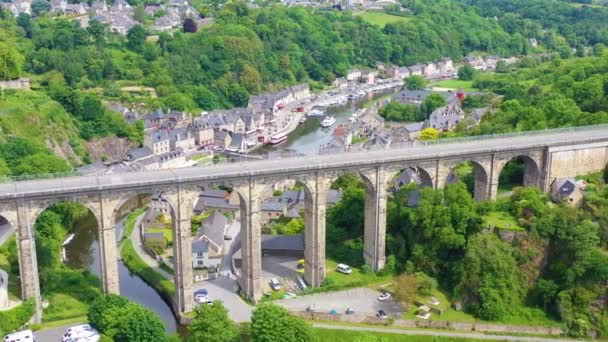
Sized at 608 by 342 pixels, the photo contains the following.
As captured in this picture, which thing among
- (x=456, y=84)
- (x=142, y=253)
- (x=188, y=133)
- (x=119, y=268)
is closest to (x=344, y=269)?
(x=142, y=253)

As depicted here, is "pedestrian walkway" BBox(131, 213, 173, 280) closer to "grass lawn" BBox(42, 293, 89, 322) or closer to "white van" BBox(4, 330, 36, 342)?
"grass lawn" BBox(42, 293, 89, 322)

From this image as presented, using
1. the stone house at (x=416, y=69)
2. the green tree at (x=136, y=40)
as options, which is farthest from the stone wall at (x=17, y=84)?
the stone house at (x=416, y=69)

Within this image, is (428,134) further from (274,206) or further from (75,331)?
(75,331)

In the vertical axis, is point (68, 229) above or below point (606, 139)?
below

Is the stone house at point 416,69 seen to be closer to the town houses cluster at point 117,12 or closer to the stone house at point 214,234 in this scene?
the town houses cluster at point 117,12

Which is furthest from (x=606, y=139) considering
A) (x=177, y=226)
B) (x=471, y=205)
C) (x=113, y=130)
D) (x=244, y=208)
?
(x=113, y=130)

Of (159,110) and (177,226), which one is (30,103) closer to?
(159,110)

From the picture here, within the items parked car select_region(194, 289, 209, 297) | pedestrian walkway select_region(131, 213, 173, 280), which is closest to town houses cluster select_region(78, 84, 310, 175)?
pedestrian walkway select_region(131, 213, 173, 280)
